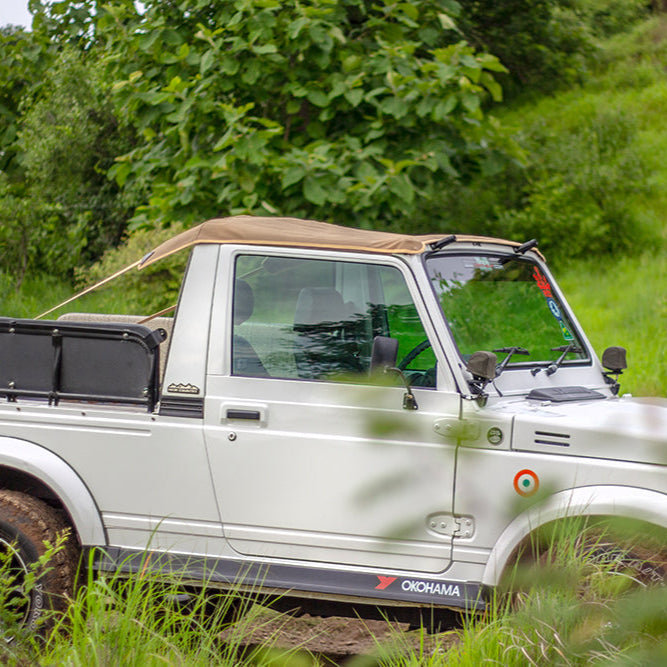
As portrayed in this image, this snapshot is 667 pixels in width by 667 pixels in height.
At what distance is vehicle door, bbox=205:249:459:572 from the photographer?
3566 millimetres

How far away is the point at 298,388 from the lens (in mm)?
3719

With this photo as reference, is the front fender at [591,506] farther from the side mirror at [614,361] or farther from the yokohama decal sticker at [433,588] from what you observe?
the side mirror at [614,361]

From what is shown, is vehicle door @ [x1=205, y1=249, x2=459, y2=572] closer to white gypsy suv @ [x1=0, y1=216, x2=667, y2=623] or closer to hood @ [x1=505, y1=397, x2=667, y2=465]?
white gypsy suv @ [x1=0, y1=216, x2=667, y2=623]

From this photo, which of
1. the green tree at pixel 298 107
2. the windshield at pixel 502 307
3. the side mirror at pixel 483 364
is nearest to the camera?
the side mirror at pixel 483 364

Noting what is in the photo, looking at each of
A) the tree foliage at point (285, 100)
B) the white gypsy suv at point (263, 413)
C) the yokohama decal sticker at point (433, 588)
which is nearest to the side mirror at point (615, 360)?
the white gypsy suv at point (263, 413)

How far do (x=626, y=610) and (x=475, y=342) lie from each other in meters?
2.50

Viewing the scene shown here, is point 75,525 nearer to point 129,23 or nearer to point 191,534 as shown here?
point 191,534

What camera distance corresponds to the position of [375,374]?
1.89 metres

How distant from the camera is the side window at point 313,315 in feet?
12.5

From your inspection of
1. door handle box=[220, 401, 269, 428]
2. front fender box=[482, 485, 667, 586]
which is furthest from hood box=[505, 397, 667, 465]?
door handle box=[220, 401, 269, 428]

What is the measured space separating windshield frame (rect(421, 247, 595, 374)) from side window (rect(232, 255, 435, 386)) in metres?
0.12

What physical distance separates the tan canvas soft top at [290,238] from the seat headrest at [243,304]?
213mm

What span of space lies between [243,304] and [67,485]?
3.48 feet

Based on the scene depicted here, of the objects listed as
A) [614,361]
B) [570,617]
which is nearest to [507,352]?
[614,361]
